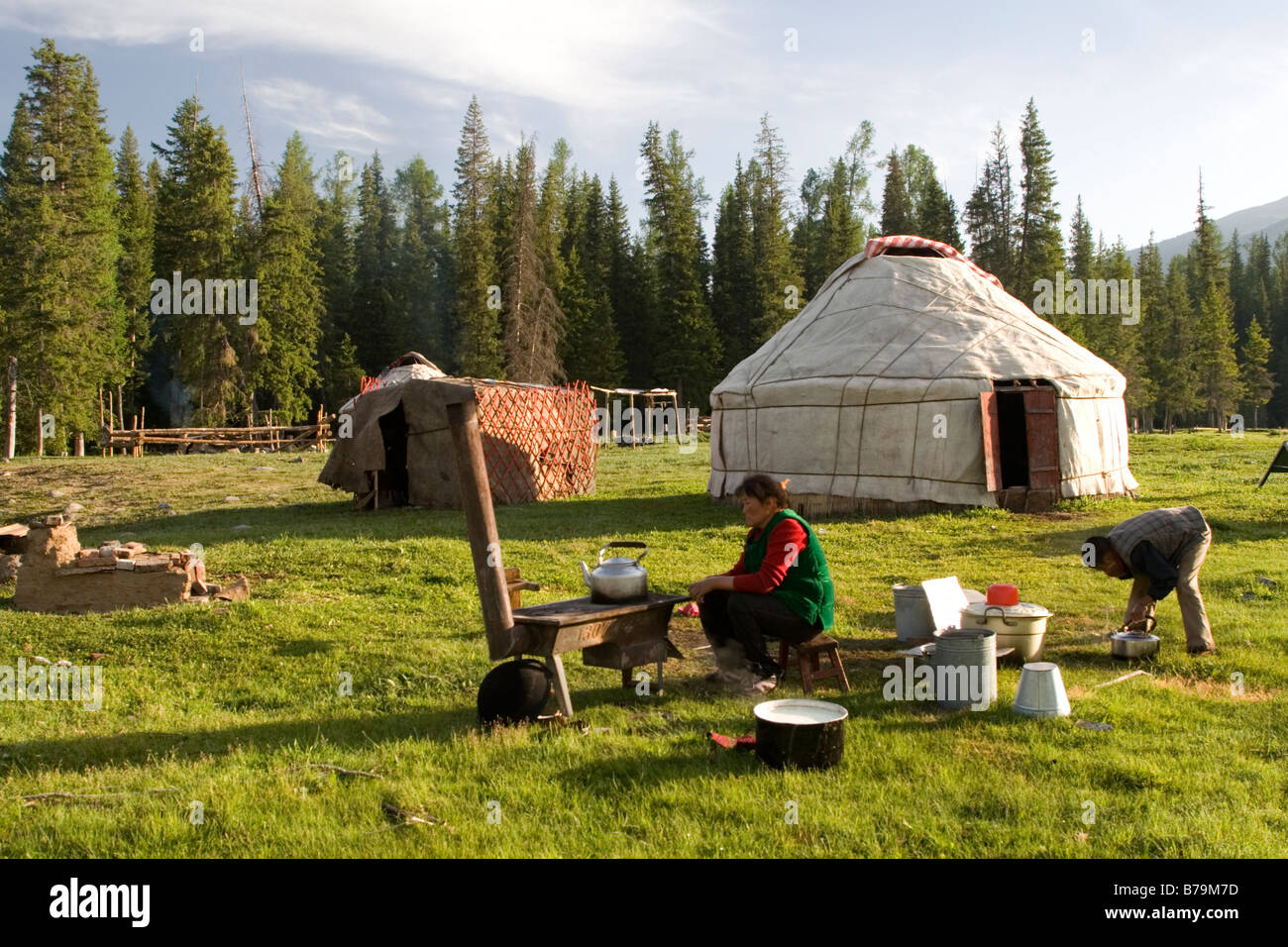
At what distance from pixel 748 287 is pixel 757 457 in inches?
1243

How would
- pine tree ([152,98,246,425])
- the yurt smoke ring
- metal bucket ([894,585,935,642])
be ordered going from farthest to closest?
pine tree ([152,98,246,425]), the yurt smoke ring, metal bucket ([894,585,935,642])

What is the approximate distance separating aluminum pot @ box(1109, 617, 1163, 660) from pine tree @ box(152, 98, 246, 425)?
3133cm

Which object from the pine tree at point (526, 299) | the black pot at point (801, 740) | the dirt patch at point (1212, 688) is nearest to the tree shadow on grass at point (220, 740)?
the black pot at point (801, 740)

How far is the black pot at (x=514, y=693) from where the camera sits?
430 cm

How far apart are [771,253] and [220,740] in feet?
124

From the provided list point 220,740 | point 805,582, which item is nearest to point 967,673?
point 805,582

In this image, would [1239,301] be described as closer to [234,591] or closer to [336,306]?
[336,306]

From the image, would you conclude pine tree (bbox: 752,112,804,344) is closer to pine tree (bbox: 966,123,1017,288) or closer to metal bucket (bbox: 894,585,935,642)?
pine tree (bbox: 966,123,1017,288)

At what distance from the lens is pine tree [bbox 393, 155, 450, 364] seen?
1747 inches

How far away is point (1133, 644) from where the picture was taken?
5.41 m

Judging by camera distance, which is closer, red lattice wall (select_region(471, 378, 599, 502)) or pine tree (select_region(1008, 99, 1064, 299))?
red lattice wall (select_region(471, 378, 599, 502))

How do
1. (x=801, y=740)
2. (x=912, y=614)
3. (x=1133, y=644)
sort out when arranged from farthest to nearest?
(x=912, y=614) < (x=1133, y=644) < (x=801, y=740)

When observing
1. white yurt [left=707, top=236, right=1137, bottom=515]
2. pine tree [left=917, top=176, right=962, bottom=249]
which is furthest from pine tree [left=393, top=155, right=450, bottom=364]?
white yurt [left=707, top=236, right=1137, bottom=515]
